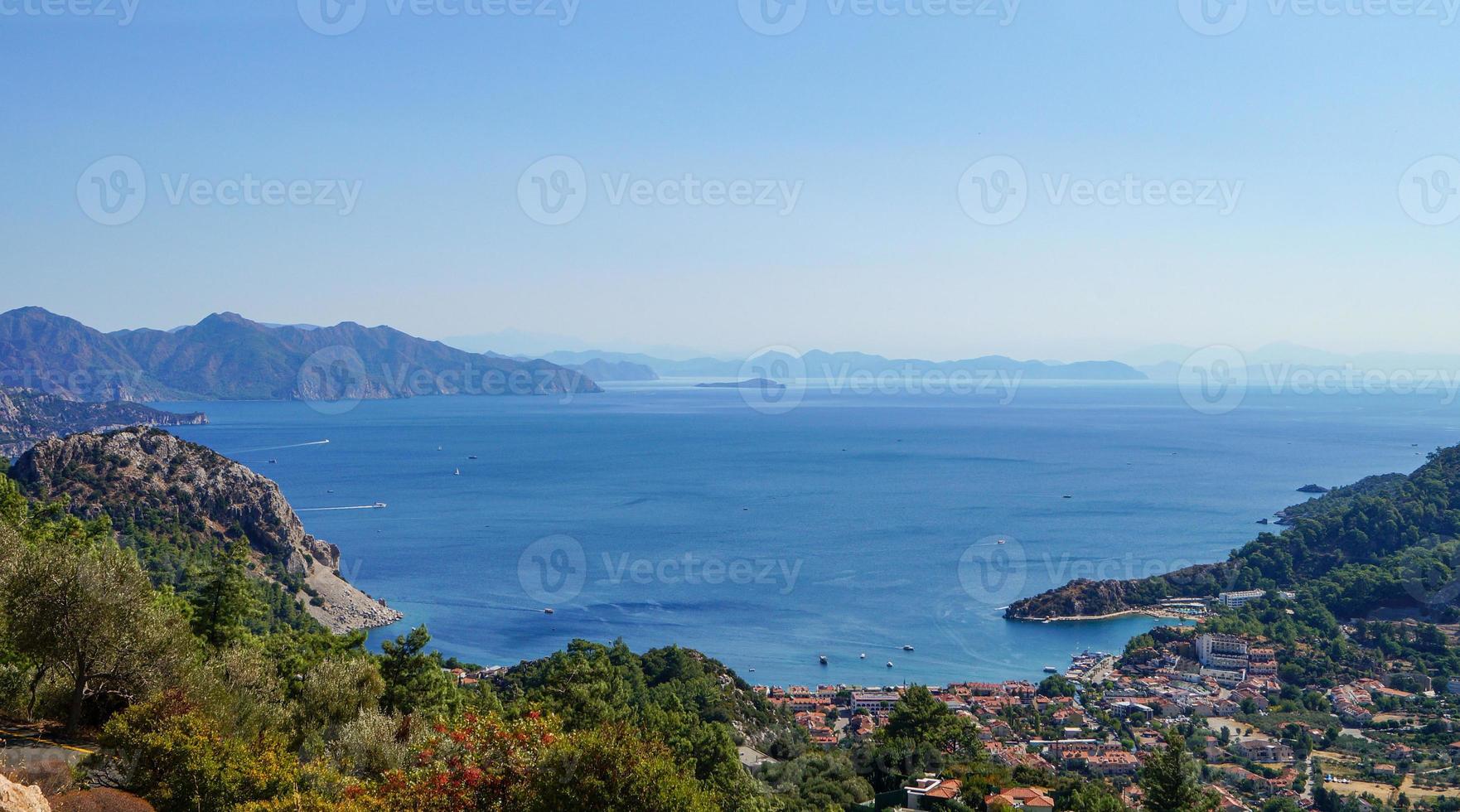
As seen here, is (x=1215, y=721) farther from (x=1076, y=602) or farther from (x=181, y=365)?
(x=181, y=365)

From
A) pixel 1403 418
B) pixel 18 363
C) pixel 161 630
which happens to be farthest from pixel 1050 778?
pixel 18 363

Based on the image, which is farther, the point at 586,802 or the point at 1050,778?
the point at 1050,778

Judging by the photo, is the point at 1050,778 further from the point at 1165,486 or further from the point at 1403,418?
the point at 1403,418

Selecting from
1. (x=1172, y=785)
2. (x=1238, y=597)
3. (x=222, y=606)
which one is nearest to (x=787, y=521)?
(x=1238, y=597)

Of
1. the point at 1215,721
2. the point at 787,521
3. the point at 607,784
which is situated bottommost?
the point at 1215,721

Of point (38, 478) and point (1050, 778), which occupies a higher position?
point (38, 478)

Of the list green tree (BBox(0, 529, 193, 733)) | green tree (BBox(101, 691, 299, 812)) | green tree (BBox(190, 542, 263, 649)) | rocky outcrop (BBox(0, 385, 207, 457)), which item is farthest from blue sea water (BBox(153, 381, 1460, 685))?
green tree (BBox(101, 691, 299, 812))

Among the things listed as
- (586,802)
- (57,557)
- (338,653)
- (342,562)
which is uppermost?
(57,557)
